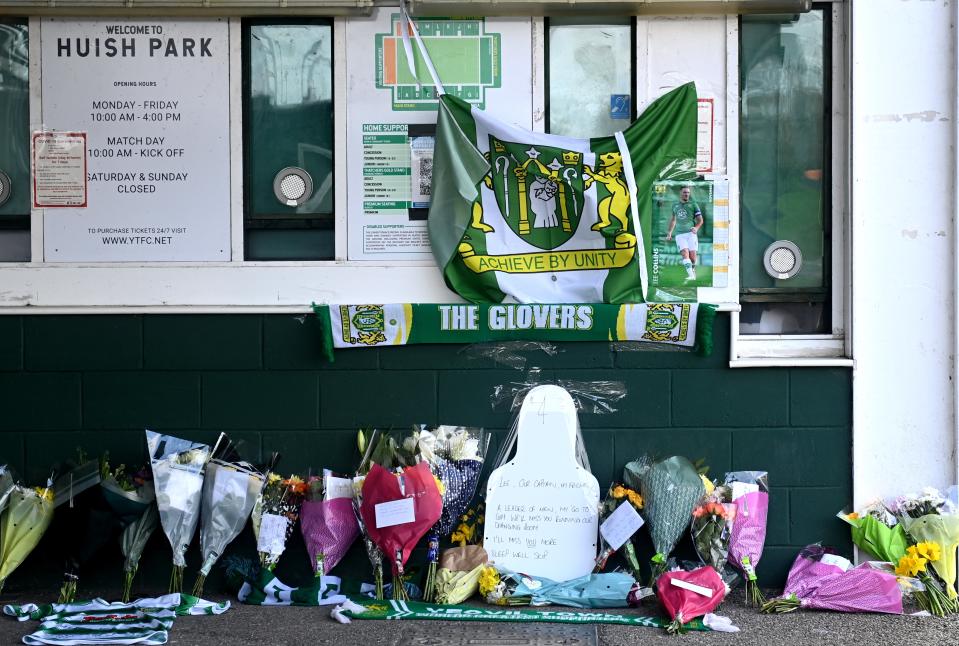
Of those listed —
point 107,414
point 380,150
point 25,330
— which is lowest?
point 107,414

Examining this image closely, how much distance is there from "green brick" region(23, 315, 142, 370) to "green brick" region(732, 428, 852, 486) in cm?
343

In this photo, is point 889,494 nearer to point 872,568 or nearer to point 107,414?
point 872,568

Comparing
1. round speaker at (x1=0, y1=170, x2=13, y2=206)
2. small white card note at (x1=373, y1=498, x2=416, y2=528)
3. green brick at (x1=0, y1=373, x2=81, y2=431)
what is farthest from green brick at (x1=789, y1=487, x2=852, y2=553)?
round speaker at (x1=0, y1=170, x2=13, y2=206)

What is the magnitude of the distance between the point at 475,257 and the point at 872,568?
271 cm

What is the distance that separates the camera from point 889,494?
634 cm

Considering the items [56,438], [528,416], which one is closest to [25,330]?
[56,438]

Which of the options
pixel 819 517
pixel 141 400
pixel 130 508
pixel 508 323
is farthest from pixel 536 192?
pixel 130 508

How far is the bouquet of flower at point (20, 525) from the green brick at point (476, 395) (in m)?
2.18

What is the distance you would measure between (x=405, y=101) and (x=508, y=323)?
4.53 ft

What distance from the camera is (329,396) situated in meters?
6.37

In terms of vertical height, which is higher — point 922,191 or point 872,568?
point 922,191

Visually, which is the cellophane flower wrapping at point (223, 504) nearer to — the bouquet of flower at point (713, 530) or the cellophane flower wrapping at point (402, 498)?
the cellophane flower wrapping at point (402, 498)

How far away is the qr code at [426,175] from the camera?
641 cm

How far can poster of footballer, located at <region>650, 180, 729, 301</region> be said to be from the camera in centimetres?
638
